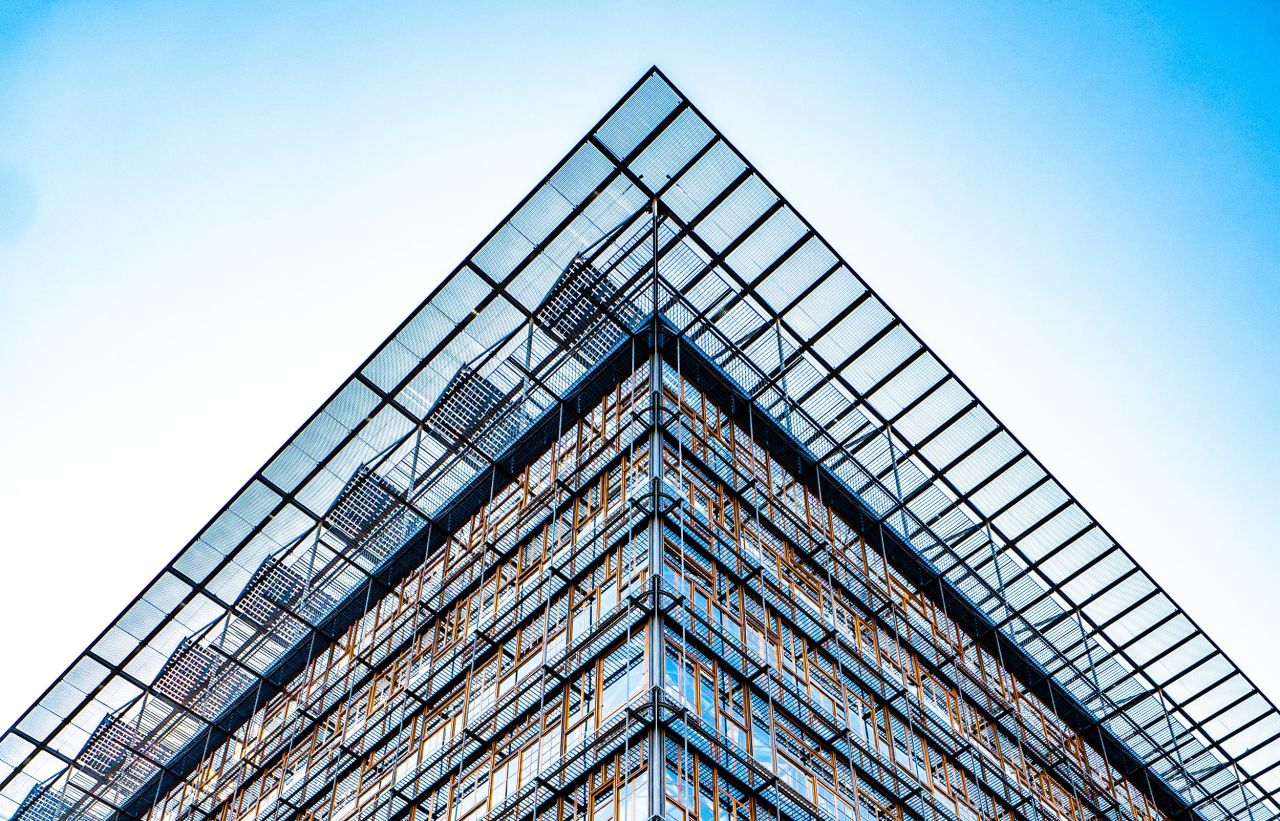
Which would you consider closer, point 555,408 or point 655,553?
point 655,553

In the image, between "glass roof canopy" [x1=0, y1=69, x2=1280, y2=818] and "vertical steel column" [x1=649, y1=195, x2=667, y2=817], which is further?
"glass roof canopy" [x1=0, y1=69, x2=1280, y2=818]

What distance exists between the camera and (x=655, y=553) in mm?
23219

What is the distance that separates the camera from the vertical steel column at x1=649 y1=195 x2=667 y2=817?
19016 mm

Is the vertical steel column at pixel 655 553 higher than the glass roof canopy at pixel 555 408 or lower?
lower

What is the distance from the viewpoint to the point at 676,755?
64.4ft

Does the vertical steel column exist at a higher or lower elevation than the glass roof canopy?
lower

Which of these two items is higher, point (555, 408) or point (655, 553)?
point (555, 408)

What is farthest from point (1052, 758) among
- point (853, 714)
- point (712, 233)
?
point (712, 233)

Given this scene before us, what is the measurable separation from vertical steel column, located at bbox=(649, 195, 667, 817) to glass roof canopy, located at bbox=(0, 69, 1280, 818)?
31.8 inches

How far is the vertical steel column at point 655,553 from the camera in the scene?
19.0m

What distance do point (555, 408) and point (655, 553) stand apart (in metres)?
7.87

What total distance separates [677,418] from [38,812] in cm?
2392

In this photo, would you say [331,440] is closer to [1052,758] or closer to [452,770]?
[452,770]

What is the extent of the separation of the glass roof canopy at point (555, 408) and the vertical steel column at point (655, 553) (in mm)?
807
